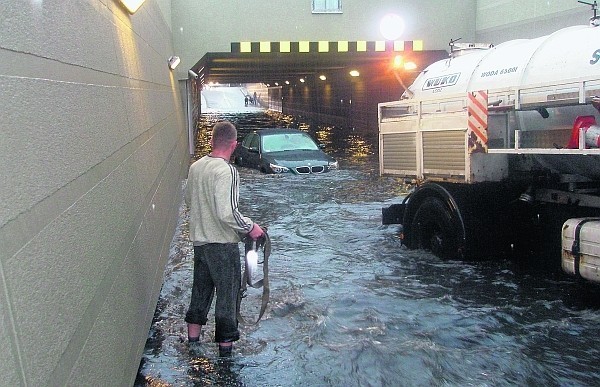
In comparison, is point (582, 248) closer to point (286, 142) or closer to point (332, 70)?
point (286, 142)

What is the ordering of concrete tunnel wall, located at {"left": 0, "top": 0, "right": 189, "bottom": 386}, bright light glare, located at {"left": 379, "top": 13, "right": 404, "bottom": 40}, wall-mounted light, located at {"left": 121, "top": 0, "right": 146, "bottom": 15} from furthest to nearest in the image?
bright light glare, located at {"left": 379, "top": 13, "right": 404, "bottom": 40}
wall-mounted light, located at {"left": 121, "top": 0, "right": 146, "bottom": 15}
concrete tunnel wall, located at {"left": 0, "top": 0, "right": 189, "bottom": 386}

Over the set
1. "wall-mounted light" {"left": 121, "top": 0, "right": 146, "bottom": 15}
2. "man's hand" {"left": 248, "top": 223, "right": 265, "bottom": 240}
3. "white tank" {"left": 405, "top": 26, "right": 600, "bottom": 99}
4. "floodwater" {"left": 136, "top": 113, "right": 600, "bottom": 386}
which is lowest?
"floodwater" {"left": 136, "top": 113, "right": 600, "bottom": 386}

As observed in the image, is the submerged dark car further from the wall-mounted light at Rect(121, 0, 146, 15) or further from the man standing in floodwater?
the man standing in floodwater

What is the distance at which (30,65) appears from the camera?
2.53 m

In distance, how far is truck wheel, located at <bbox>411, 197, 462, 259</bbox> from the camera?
7.79 metres

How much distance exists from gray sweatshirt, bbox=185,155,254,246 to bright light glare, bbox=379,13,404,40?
15107 mm

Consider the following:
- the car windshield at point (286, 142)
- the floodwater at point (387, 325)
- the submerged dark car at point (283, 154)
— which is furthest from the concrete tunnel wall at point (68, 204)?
the car windshield at point (286, 142)

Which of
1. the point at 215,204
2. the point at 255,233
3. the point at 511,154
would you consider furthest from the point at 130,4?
the point at 511,154

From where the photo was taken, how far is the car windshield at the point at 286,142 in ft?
58.2

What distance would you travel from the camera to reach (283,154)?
17281mm

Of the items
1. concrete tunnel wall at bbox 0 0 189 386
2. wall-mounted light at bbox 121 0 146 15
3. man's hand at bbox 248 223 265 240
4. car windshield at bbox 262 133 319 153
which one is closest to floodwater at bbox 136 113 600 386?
concrete tunnel wall at bbox 0 0 189 386

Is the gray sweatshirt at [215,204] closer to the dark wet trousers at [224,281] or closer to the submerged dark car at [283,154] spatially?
the dark wet trousers at [224,281]

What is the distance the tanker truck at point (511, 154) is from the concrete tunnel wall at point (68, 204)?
12.4 feet

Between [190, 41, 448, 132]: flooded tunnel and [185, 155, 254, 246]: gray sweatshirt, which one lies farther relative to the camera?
[190, 41, 448, 132]: flooded tunnel
